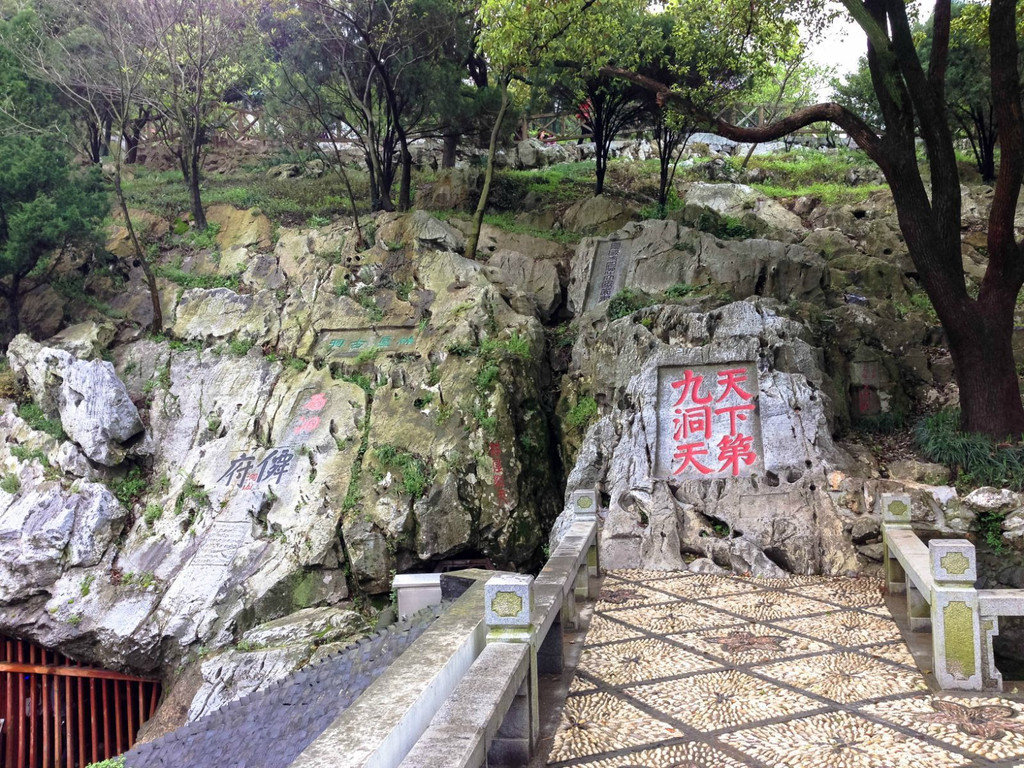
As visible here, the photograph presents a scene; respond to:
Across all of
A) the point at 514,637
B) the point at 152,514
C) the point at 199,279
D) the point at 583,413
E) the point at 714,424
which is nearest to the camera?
the point at 514,637

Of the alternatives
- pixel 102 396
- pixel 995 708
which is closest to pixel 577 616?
pixel 995 708

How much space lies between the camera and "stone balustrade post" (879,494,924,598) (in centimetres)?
678

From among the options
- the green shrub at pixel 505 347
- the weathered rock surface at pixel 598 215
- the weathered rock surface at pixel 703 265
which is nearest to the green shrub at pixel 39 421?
the green shrub at pixel 505 347

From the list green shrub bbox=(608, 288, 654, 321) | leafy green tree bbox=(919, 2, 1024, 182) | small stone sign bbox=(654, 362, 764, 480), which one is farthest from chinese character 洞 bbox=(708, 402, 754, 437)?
leafy green tree bbox=(919, 2, 1024, 182)

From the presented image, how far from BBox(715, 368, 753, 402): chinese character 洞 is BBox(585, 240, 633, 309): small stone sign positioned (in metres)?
3.97

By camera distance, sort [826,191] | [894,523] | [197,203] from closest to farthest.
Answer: [894,523] < [197,203] < [826,191]

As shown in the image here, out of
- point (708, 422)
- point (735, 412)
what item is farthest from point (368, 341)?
point (735, 412)

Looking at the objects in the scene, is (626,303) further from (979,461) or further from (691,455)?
(979,461)

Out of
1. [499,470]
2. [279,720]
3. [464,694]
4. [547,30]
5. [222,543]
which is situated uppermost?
[547,30]

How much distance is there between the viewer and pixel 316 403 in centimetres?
1222

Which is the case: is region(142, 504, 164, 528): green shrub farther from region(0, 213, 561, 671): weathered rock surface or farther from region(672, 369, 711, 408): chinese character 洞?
region(672, 369, 711, 408): chinese character 洞

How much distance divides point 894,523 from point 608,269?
7979 mm

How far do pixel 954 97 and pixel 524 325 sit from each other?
14.4m

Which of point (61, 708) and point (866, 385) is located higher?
point (866, 385)
